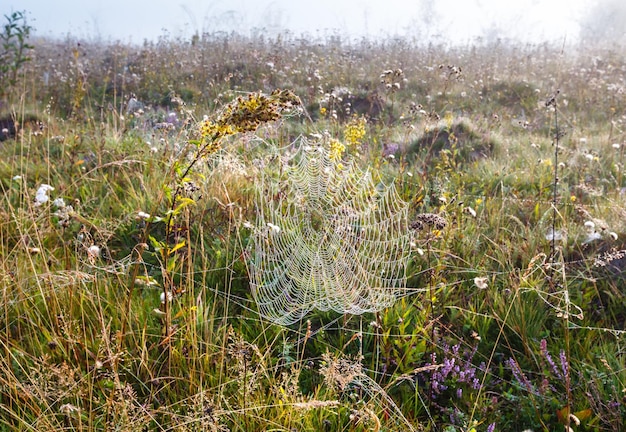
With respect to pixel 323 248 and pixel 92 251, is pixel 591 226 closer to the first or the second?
pixel 323 248

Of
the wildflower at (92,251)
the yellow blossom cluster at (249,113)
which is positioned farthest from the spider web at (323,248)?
the yellow blossom cluster at (249,113)

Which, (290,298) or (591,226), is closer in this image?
(290,298)

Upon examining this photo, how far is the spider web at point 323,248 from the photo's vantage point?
285cm

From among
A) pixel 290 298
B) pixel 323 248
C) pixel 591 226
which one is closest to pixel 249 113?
pixel 290 298

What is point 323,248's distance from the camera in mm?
3598

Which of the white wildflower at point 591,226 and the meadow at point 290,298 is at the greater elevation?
the white wildflower at point 591,226

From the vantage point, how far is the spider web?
285 centimetres

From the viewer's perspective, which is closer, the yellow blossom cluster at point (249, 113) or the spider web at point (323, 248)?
the yellow blossom cluster at point (249, 113)

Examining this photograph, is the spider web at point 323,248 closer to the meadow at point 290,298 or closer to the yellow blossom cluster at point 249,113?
the meadow at point 290,298

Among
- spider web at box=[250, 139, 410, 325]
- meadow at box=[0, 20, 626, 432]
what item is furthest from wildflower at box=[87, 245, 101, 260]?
spider web at box=[250, 139, 410, 325]

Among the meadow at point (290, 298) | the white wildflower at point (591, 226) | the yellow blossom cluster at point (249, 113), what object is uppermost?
the yellow blossom cluster at point (249, 113)

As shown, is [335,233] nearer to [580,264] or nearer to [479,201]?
[479,201]

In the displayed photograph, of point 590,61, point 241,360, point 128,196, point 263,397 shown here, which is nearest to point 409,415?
point 263,397

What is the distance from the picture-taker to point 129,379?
7.50 ft
